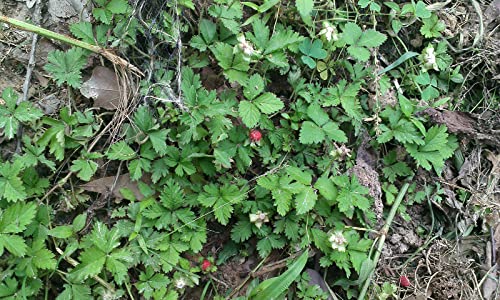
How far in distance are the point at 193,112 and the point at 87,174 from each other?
59 centimetres

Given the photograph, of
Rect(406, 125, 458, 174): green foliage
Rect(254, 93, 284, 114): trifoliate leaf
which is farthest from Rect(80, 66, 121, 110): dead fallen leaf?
Rect(406, 125, 458, 174): green foliage

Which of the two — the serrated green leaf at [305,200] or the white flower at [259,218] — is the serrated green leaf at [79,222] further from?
the serrated green leaf at [305,200]

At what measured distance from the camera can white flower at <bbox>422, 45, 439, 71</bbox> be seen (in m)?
2.68

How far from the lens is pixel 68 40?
7.34 feet

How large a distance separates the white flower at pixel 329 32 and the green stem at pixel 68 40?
0.99 meters

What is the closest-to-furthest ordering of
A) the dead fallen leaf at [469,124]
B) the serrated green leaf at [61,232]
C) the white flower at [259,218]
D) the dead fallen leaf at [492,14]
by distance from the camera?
the serrated green leaf at [61,232] < the white flower at [259,218] < the dead fallen leaf at [469,124] < the dead fallen leaf at [492,14]

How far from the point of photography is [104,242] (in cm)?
209

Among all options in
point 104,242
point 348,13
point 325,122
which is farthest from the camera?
point 348,13

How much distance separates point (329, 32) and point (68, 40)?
1.33 meters

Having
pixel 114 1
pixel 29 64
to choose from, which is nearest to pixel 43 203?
pixel 29 64

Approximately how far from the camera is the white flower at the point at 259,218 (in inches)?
88.4

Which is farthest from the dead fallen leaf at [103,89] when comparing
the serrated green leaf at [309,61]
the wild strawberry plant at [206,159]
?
the serrated green leaf at [309,61]

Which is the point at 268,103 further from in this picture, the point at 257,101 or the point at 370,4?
the point at 370,4

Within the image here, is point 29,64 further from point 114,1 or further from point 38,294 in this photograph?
point 38,294
